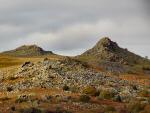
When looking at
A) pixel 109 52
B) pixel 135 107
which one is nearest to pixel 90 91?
pixel 135 107

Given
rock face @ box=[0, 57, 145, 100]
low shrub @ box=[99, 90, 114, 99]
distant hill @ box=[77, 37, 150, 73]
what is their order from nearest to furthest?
low shrub @ box=[99, 90, 114, 99]
rock face @ box=[0, 57, 145, 100]
distant hill @ box=[77, 37, 150, 73]

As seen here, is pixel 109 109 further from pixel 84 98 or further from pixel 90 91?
pixel 90 91

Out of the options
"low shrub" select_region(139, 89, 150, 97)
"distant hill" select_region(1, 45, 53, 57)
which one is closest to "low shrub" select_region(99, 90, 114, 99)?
"low shrub" select_region(139, 89, 150, 97)

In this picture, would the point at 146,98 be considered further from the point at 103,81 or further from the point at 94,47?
the point at 94,47

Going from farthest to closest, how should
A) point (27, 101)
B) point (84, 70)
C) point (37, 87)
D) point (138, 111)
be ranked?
point (84, 70) → point (37, 87) → point (27, 101) → point (138, 111)

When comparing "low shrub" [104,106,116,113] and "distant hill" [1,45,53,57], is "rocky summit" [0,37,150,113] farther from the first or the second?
"distant hill" [1,45,53,57]

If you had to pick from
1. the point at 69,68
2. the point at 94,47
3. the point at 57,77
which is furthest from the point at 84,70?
the point at 94,47

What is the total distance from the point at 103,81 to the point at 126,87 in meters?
4.41

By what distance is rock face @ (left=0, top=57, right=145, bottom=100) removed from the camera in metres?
76.6

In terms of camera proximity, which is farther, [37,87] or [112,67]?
[112,67]

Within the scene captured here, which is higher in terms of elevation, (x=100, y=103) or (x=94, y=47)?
(x=94, y=47)

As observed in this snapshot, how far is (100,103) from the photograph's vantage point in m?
66.3

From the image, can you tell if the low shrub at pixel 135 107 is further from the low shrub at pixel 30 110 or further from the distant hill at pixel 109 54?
the distant hill at pixel 109 54

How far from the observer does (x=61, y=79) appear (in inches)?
3127
